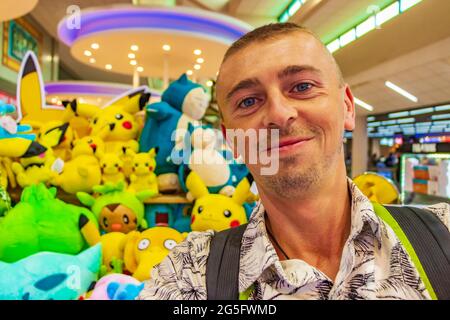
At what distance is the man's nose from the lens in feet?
1.51

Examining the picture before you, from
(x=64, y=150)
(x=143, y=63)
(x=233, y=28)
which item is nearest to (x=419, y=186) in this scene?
(x=233, y=28)

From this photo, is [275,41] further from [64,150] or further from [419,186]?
[64,150]

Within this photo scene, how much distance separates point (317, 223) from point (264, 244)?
3.7 inches

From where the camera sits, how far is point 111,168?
1.42m

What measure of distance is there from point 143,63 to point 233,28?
832 millimetres

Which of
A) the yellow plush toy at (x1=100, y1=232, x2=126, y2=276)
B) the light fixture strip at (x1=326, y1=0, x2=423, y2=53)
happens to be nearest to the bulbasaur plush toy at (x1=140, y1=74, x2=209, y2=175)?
the yellow plush toy at (x1=100, y1=232, x2=126, y2=276)

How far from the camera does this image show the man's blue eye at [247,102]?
1.63 ft

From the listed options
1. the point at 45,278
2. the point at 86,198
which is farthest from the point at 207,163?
the point at 45,278

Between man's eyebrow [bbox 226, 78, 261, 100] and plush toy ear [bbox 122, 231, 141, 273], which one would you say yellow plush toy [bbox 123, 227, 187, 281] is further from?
man's eyebrow [bbox 226, 78, 261, 100]

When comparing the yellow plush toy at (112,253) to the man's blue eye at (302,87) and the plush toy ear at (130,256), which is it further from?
the man's blue eye at (302,87)

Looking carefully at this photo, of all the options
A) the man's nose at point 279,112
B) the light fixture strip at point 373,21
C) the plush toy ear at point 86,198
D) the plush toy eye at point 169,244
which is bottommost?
the plush toy eye at point 169,244

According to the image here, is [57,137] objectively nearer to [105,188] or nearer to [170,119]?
[105,188]

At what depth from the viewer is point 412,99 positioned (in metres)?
0.77

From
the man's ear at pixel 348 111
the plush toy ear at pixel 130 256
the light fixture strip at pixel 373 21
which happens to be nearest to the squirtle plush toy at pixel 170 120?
the plush toy ear at pixel 130 256
